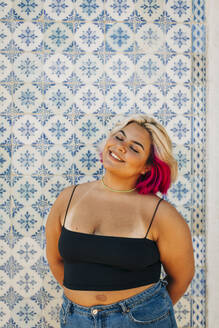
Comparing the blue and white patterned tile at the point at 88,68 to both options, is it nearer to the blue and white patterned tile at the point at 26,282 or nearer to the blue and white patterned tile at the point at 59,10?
the blue and white patterned tile at the point at 59,10

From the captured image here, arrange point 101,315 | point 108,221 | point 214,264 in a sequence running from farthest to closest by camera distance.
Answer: point 214,264 < point 108,221 < point 101,315

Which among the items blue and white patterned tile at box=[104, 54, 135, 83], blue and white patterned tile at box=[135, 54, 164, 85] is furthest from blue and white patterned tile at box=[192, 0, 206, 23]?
blue and white patterned tile at box=[104, 54, 135, 83]

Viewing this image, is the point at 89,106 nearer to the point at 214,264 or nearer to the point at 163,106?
the point at 163,106

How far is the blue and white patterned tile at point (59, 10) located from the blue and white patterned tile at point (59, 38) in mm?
37

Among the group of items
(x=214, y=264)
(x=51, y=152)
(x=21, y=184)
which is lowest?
(x=214, y=264)

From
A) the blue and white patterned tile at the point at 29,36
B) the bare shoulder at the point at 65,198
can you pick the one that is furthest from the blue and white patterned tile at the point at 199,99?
the blue and white patterned tile at the point at 29,36

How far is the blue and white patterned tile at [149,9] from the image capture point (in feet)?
6.57

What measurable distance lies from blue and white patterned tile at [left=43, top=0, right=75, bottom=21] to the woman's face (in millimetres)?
889

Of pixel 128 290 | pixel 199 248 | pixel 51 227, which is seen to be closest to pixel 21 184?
pixel 51 227

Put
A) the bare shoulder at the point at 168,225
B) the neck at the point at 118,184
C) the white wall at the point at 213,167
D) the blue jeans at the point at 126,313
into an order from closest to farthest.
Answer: the blue jeans at the point at 126,313, the bare shoulder at the point at 168,225, the neck at the point at 118,184, the white wall at the point at 213,167

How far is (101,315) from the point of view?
134cm

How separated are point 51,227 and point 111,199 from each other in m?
0.31

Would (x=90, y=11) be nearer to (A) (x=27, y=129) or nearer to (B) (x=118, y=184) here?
(A) (x=27, y=129)

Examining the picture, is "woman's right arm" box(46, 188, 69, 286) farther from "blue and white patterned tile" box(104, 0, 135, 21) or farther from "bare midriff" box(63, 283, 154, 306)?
"blue and white patterned tile" box(104, 0, 135, 21)
